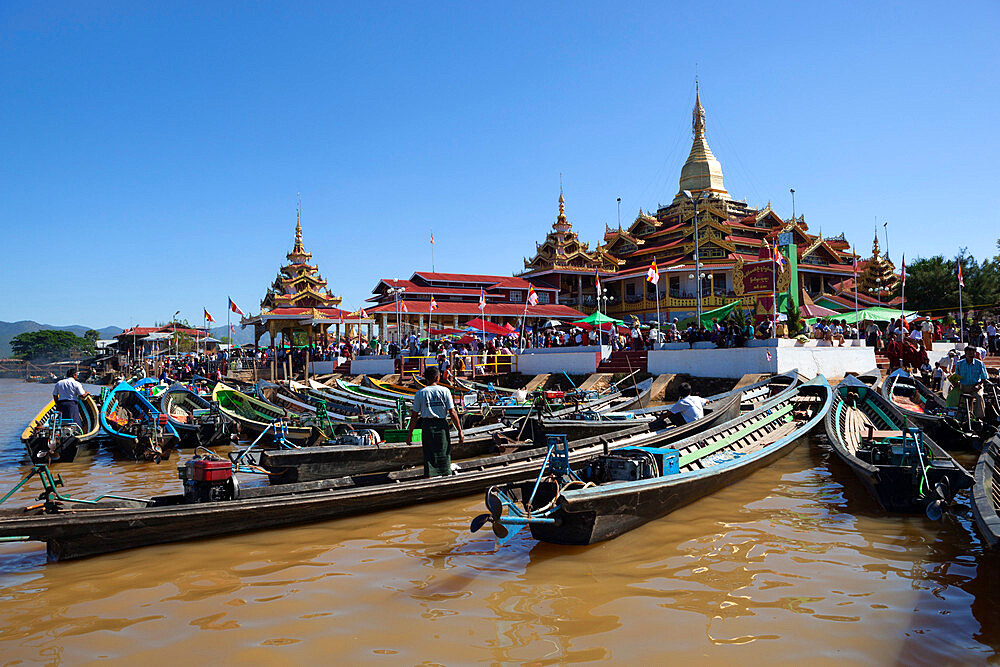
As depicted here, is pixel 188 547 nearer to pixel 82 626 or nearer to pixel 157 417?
pixel 82 626

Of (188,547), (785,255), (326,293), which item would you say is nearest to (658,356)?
(785,255)

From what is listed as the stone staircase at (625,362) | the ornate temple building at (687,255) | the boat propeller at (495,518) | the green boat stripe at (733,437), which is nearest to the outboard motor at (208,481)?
the boat propeller at (495,518)

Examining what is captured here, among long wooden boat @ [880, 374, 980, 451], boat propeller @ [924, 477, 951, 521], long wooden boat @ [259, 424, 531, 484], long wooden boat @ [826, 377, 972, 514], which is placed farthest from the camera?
long wooden boat @ [880, 374, 980, 451]

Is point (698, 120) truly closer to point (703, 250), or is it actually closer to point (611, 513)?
point (703, 250)

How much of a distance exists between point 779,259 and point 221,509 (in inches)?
785

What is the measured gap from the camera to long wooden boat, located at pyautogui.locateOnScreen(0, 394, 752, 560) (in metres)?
5.84

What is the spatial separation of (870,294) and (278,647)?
4561 cm

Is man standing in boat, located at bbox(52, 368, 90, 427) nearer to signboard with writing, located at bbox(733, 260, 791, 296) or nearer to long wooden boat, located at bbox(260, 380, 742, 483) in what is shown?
long wooden boat, located at bbox(260, 380, 742, 483)

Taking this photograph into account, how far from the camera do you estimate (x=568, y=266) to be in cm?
4269

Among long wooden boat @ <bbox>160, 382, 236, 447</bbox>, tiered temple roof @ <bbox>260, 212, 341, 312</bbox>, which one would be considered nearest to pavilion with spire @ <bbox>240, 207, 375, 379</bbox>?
tiered temple roof @ <bbox>260, 212, 341, 312</bbox>

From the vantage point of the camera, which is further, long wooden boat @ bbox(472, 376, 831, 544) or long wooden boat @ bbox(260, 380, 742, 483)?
long wooden boat @ bbox(260, 380, 742, 483)

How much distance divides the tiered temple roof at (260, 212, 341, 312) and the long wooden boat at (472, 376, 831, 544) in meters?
38.8

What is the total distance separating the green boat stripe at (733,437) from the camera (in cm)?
836

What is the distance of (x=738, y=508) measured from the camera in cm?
773
